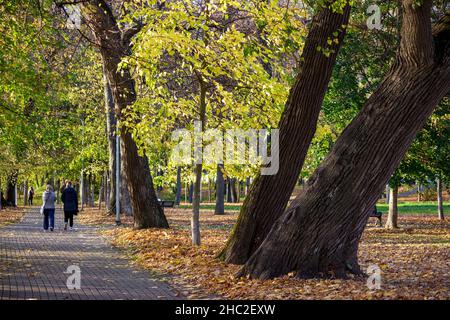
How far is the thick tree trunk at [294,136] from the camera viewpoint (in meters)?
12.3

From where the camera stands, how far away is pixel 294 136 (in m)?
12.7

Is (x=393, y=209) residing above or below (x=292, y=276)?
above

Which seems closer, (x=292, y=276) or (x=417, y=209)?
(x=292, y=276)

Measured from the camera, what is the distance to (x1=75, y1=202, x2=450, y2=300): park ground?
9.59 metres

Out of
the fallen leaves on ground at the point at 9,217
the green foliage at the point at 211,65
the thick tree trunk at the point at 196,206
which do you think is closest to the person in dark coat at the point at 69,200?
the fallen leaves on ground at the point at 9,217

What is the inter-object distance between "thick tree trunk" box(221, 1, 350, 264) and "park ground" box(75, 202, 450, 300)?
77 centimetres

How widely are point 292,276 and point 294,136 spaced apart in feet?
9.61

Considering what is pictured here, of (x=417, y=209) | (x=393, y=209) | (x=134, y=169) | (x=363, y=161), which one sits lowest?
(x=417, y=209)

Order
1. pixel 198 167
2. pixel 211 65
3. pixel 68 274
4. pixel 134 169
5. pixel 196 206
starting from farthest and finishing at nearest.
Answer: pixel 134 169 → pixel 198 167 → pixel 196 206 → pixel 211 65 → pixel 68 274

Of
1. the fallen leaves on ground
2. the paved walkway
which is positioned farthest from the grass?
the paved walkway

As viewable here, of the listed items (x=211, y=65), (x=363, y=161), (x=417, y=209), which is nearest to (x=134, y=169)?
(x=211, y=65)

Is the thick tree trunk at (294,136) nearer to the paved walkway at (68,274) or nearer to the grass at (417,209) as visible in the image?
the paved walkway at (68,274)

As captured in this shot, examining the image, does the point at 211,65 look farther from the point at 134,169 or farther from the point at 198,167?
the point at 134,169

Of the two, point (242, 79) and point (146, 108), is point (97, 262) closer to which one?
point (146, 108)
